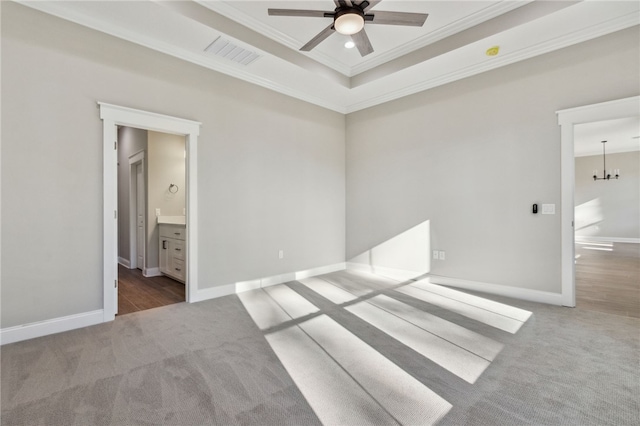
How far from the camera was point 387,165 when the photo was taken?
502cm

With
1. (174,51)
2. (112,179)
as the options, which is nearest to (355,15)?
(174,51)

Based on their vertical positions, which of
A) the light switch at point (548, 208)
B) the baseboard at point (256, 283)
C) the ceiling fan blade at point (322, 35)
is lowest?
the baseboard at point (256, 283)

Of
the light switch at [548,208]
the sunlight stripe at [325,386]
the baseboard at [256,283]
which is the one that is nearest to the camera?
the sunlight stripe at [325,386]

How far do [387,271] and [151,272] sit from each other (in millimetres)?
4096

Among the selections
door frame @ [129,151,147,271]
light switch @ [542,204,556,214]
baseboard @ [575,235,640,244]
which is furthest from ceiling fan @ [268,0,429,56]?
baseboard @ [575,235,640,244]

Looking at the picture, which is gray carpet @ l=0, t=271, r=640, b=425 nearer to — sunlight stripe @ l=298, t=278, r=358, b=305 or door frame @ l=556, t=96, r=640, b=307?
door frame @ l=556, t=96, r=640, b=307

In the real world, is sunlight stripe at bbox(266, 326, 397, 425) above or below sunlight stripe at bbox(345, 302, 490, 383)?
below

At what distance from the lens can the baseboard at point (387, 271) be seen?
4.71 meters

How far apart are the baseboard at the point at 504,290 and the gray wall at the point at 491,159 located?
69 millimetres

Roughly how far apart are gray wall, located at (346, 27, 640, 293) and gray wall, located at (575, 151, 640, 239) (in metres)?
9.54

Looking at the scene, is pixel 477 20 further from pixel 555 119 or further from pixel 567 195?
pixel 567 195

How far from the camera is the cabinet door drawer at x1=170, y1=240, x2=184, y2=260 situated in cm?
451

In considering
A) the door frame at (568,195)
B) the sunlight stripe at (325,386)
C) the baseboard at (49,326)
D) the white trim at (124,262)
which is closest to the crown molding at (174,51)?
the baseboard at (49,326)

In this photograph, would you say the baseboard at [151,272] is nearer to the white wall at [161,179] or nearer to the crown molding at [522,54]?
the white wall at [161,179]
